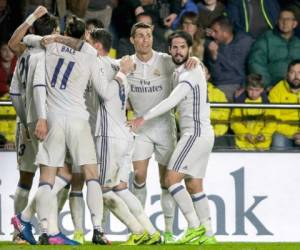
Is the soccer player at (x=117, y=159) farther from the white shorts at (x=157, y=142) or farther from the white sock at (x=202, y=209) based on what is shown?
the white sock at (x=202, y=209)

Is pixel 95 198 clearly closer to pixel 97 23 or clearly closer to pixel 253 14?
pixel 97 23

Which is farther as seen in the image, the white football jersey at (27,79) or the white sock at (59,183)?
the white sock at (59,183)

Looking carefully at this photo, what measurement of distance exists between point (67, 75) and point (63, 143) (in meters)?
0.60

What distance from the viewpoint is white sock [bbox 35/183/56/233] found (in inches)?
560

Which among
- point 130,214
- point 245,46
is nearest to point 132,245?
point 130,214

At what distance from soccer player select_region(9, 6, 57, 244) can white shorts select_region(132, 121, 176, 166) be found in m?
1.07

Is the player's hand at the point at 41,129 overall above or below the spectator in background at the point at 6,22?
below

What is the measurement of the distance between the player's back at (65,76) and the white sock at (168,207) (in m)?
1.80

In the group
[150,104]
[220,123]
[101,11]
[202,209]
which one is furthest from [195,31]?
[202,209]

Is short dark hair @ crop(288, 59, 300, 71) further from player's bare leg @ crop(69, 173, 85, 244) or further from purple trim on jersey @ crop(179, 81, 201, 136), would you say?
player's bare leg @ crop(69, 173, 85, 244)

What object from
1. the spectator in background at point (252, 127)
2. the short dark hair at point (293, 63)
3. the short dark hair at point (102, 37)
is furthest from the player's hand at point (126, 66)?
the short dark hair at point (293, 63)

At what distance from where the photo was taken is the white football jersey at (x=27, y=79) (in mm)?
14445

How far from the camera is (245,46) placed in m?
18.6

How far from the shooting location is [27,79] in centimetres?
1457
